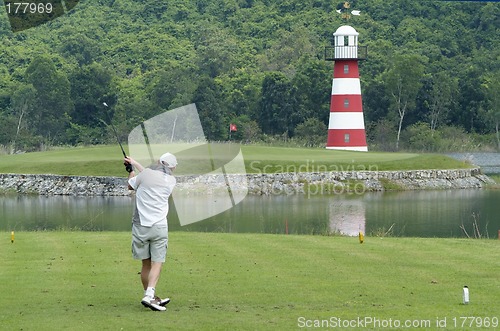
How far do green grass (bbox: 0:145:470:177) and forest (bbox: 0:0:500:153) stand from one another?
14343mm

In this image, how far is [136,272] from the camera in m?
15.2

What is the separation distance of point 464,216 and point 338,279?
18676mm

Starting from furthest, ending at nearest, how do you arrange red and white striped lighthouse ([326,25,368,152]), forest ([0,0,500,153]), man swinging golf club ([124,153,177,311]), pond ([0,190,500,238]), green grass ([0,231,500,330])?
forest ([0,0,500,153]), red and white striped lighthouse ([326,25,368,152]), pond ([0,190,500,238]), man swinging golf club ([124,153,177,311]), green grass ([0,231,500,330])

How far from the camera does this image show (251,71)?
90.1m

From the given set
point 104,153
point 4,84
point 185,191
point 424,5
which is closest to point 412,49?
point 424,5

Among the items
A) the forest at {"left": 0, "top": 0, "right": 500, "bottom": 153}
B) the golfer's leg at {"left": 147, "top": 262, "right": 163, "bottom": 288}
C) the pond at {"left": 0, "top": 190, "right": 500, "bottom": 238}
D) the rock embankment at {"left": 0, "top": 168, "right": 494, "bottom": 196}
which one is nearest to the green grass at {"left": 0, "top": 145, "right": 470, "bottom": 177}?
the rock embankment at {"left": 0, "top": 168, "right": 494, "bottom": 196}

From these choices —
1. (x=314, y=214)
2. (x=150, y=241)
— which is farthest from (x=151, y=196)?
(x=314, y=214)

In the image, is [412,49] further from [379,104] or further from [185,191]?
[185,191]

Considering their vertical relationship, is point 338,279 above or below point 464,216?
above

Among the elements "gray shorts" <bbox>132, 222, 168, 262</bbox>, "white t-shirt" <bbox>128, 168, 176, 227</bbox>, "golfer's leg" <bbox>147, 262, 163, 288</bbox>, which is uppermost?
"white t-shirt" <bbox>128, 168, 176, 227</bbox>

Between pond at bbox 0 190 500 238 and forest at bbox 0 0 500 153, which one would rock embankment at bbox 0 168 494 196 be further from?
forest at bbox 0 0 500 153

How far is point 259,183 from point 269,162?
9.34ft

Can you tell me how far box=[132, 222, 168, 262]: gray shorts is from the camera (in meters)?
12.9

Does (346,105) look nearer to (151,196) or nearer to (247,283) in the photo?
(247,283)
